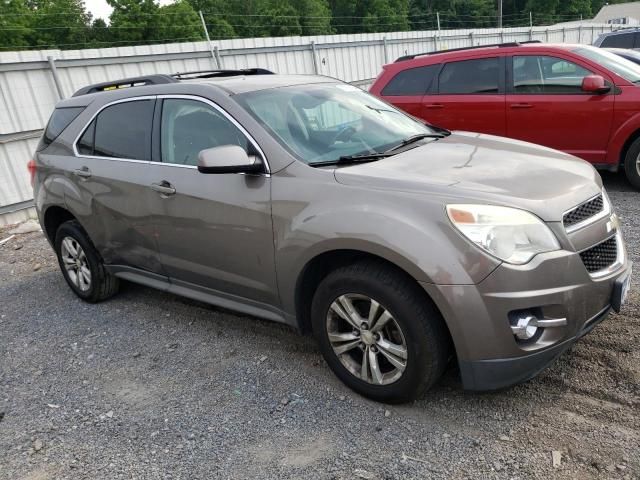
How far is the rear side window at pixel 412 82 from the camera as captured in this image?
23.8 feet

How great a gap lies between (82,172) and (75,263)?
Answer: 92 centimetres

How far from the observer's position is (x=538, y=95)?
6504 mm

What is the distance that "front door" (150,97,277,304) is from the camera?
10.6ft

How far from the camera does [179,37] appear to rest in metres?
49.6

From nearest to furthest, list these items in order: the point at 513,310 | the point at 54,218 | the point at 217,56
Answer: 1. the point at 513,310
2. the point at 54,218
3. the point at 217,56

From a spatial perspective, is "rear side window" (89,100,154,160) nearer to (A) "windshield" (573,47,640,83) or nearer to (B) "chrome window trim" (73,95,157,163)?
(B) "chrome window trim" (73,95,157,163)

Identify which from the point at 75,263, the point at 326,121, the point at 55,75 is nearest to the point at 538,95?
the point at 326,121

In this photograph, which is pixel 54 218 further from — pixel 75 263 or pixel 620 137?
pixel 620 137

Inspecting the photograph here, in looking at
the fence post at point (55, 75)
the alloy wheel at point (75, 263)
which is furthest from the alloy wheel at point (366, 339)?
the fence post at point (55, 75)

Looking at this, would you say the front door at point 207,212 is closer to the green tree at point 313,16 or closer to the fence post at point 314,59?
the fence post at point 314,59

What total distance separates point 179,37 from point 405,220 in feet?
171

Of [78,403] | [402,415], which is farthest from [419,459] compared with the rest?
[78,403]

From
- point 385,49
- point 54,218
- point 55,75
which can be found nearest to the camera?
point 54,218

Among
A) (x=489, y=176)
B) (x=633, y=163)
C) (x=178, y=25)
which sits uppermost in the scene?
(x=178, y=25)
